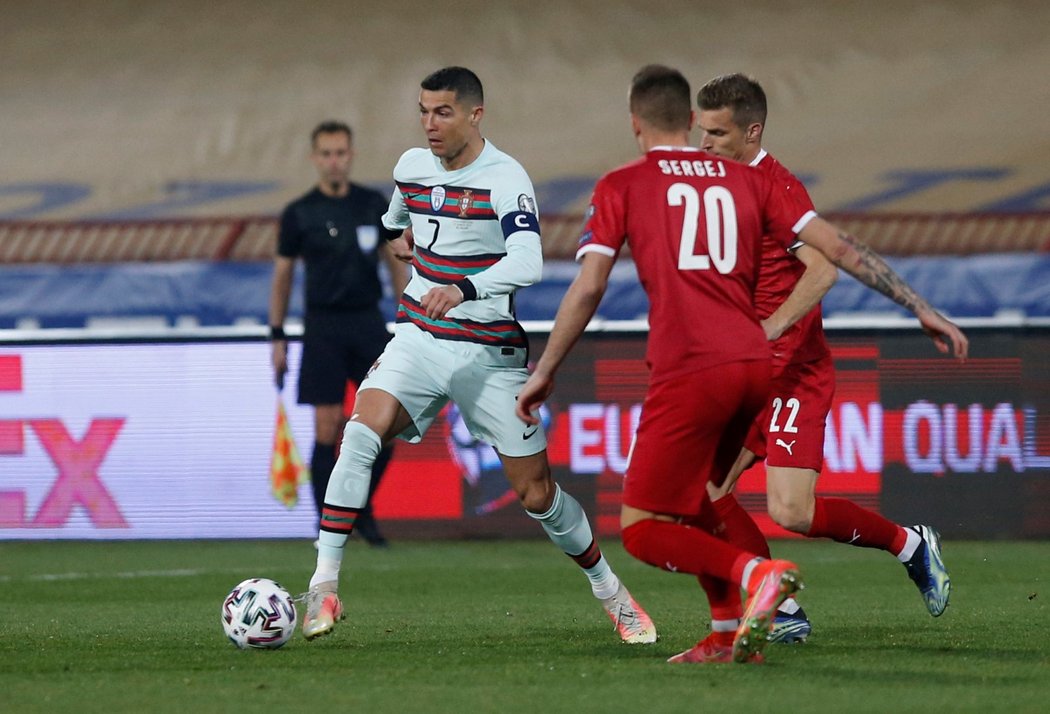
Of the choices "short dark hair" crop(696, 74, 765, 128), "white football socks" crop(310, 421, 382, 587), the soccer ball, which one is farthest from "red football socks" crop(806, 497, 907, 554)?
the soccer ball

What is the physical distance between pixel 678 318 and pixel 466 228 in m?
1.50

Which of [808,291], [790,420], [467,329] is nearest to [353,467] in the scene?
[467,329]

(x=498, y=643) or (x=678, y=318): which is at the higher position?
(x=678, y=318)

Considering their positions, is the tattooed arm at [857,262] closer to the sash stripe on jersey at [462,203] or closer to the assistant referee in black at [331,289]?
the sash stripe on jersey at [462,203]

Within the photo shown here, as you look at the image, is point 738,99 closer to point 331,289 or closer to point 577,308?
point 577,308

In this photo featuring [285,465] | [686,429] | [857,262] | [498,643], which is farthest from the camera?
[285,465]

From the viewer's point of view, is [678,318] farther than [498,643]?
No

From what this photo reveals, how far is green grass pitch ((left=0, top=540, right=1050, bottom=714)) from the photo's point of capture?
17.2ft

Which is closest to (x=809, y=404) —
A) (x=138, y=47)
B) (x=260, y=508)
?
(x=260, y=508)

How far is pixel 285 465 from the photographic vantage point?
11367mm

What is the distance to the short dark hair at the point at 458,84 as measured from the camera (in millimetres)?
7051

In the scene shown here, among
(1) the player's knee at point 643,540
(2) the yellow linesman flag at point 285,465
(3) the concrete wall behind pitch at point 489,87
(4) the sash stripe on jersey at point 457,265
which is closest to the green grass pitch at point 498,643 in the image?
(1) the player's knee at point 643,540

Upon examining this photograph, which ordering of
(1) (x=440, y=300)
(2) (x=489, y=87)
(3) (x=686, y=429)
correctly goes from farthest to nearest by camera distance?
(2) (x=489, y=87), (1) (x=440, y=300), (3) (x=686, y=429)

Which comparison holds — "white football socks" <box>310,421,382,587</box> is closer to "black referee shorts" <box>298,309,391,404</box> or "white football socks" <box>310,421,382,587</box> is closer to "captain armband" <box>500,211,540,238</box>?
"captain armband" <box>500,211,540,238</box>
